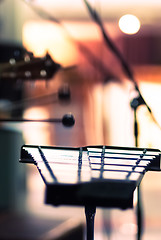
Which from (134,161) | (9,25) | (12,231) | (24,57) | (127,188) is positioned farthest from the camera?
(9,25)

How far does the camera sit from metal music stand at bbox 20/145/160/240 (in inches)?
19.8

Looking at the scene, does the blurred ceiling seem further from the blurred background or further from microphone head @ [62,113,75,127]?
microphone head @ [62,113,75,127]

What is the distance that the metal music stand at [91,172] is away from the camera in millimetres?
502

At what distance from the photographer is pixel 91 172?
0.57 meters

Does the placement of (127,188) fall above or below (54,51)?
below

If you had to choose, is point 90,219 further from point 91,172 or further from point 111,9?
point 111,9

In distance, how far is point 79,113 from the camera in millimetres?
2646

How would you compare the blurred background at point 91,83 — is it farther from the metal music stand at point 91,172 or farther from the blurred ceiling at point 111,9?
the metal music stand at point 91,172

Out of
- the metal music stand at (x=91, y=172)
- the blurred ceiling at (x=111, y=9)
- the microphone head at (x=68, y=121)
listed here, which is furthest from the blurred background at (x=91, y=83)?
the metal music stand at (x=91, y=172)

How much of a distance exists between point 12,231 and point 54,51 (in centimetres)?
145

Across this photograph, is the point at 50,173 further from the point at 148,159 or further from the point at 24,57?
the point at 24,57

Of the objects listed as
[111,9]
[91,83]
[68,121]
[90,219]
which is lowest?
[90,219]

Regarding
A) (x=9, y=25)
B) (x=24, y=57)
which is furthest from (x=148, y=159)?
(x=9, y=25)

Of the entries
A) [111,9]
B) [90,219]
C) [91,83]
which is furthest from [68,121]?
[111,9]
